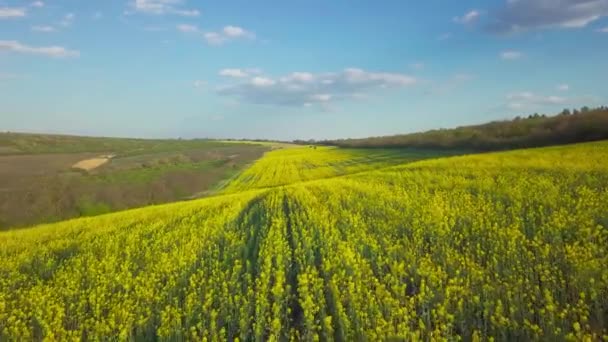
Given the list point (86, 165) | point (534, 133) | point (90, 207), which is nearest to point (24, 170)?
point (90, 207)

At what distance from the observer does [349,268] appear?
34.5ft

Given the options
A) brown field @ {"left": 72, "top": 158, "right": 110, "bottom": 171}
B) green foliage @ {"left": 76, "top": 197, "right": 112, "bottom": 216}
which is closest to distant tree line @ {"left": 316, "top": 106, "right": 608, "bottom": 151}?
green foliage @ {"left": 76, "top": 197, "right": 112, "bottom": 216}

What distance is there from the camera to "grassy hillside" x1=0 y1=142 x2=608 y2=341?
7715mm

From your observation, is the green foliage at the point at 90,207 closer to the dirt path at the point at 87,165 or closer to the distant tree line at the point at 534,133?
the dirt path at the point at 87,165

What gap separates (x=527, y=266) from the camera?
369 inches

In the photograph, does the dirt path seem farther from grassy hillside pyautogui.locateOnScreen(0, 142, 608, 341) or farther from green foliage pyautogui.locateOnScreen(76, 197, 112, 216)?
grassy hillside pyautogui.locateOnScreen(0, 142, 608, 341)

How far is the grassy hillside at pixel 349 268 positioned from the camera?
25.3ft

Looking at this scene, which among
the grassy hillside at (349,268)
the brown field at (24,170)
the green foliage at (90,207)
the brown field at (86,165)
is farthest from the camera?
the brown field at (86,165)

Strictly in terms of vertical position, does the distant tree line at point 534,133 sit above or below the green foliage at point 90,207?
above

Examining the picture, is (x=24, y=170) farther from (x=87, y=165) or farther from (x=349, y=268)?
(x=349, y=268)

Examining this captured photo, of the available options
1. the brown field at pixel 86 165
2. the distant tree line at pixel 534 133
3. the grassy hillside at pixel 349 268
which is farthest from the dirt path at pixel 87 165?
the distant tree line at pixel 534 133

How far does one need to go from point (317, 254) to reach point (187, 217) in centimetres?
1105

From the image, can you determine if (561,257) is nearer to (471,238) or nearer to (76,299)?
(471,238)

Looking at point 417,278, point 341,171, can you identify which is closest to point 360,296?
point 417,278
